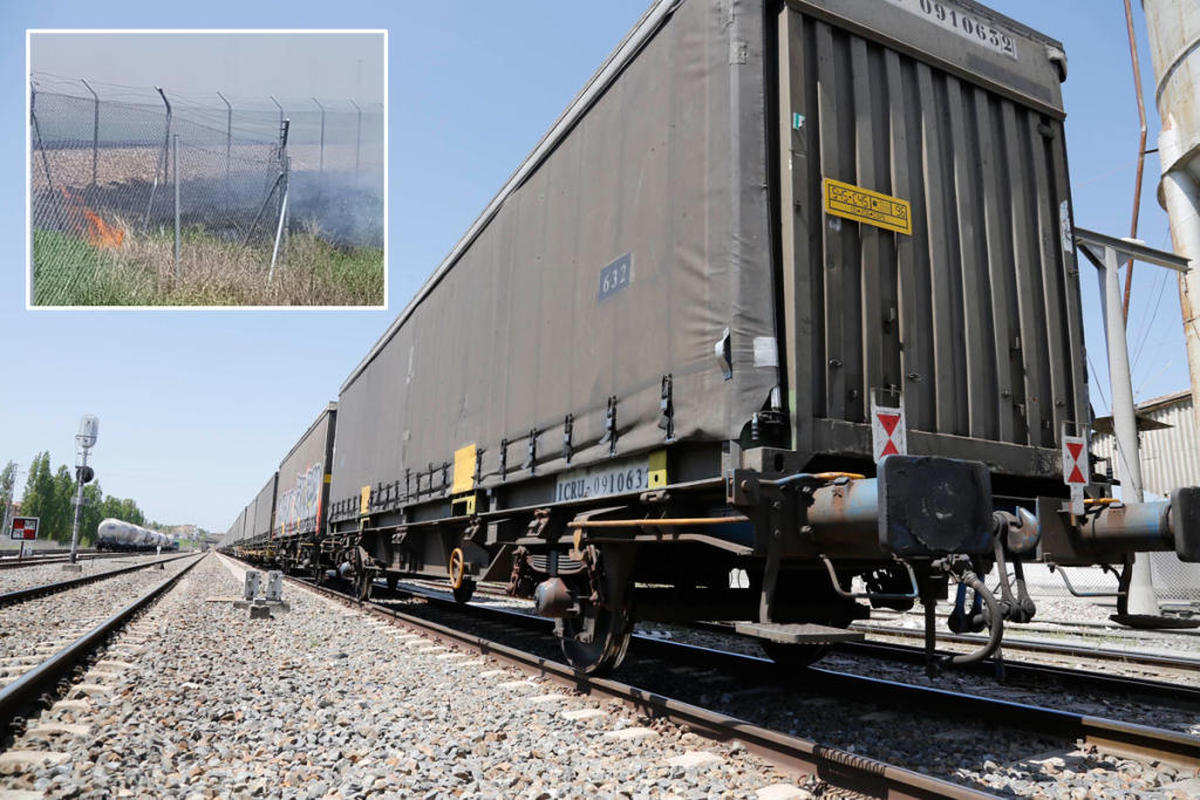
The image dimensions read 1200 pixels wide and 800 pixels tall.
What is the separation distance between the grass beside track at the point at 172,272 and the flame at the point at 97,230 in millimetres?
76

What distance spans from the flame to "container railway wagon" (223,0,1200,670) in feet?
17.4

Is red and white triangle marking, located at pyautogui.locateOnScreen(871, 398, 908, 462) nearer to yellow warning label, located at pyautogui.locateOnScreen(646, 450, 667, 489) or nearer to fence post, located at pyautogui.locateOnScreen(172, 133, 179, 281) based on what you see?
yellow warning label, located at pyautogui.locateOnScreen(646, 450, 667, 489)

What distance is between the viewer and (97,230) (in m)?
8.27

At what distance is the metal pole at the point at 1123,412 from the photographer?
8125 mm

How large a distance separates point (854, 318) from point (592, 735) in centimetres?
268

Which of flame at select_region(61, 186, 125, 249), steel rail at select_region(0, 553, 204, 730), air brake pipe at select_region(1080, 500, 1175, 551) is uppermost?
flame at select_region(61, 186, 125, 249)

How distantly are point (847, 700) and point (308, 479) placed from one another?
1620 centimetres

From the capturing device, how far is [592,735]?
4102mm

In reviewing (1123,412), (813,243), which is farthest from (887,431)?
(1123,412)

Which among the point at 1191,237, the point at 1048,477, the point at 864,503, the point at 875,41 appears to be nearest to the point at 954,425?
the point at 1048,477

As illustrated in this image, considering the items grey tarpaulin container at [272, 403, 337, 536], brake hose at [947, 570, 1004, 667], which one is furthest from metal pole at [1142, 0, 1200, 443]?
grey tarpaulin container at [272, 403, 337, 536]

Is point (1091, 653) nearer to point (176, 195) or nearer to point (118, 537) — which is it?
point (176, 195)

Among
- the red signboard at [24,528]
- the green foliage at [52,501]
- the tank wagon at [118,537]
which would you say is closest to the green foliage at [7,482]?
the green foliage at [52,501]

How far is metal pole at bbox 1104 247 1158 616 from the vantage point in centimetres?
812
